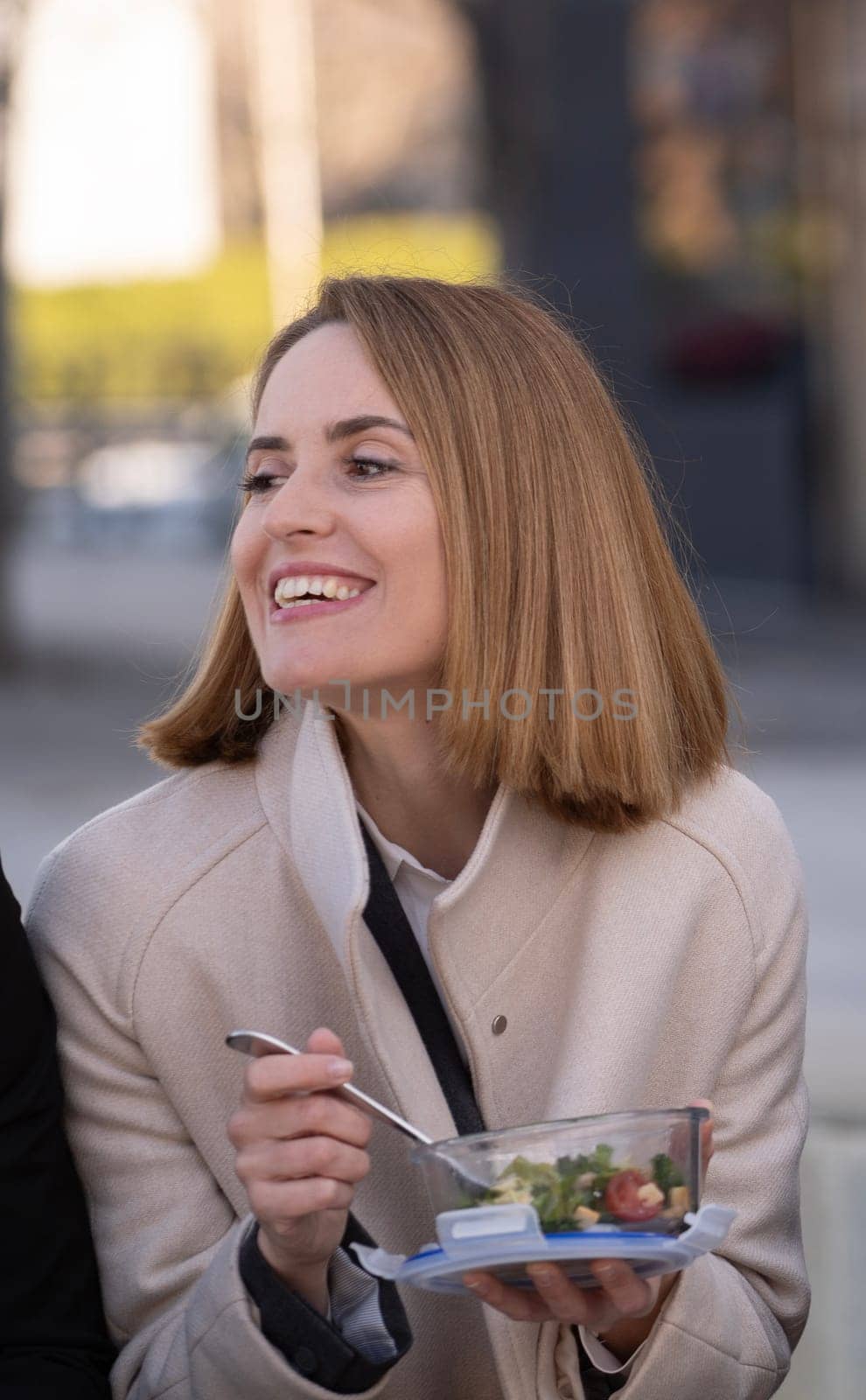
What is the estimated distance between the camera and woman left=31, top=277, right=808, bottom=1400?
7.55 ft

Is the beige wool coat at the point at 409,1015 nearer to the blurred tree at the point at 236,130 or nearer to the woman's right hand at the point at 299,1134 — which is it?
the woman's right hand at the point at 299,1134

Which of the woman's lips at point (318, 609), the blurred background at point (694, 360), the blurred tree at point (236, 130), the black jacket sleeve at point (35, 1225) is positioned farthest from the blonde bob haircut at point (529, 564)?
the blurred tree at point (236, 130)

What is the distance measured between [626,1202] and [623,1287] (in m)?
0.14

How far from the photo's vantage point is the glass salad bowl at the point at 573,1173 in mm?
1769

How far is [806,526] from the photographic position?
49.0 feet

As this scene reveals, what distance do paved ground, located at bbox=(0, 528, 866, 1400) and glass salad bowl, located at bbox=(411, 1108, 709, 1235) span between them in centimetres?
105

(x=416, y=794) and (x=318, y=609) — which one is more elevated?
(x=318, y=609)

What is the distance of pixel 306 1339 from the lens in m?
2.03

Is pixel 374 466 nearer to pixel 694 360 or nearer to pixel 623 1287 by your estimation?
pixel 623 1287

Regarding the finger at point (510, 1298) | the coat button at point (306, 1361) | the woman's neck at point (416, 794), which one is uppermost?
the woman's neck at point (416, 794)

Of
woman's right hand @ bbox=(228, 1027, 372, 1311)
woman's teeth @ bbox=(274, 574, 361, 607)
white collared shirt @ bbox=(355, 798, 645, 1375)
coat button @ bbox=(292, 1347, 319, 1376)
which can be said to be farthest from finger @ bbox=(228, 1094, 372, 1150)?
woman's teeth @ bbox=(274, 574, 361, 607)

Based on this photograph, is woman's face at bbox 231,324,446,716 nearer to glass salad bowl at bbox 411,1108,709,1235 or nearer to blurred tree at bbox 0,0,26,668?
glass salad bowl at bbox 411,1108,709,1235

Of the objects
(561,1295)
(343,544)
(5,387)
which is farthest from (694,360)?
(561,1295)

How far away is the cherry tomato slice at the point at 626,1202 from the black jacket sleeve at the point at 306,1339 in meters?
0.39
